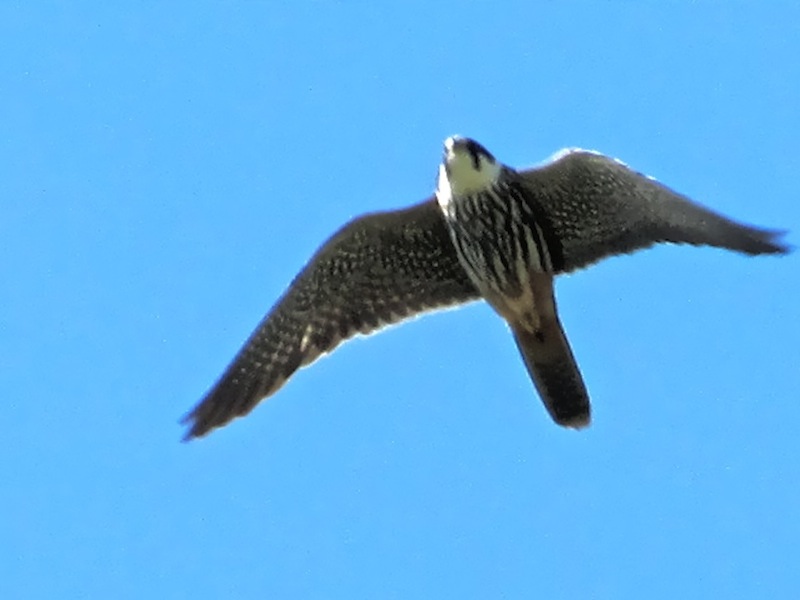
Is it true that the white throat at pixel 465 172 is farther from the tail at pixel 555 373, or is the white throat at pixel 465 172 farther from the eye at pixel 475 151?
the tail at pixel 555 373

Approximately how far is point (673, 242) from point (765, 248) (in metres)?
0.59

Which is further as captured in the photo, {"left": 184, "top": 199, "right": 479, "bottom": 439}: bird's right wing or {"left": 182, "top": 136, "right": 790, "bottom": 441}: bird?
{"left": 184, "top": 199, "right": 479, "bottom": 439}: bird's right wing

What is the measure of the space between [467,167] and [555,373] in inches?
53.3

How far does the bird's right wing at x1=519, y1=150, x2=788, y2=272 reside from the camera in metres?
10.1

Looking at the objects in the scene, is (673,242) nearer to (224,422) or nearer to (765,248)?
(765,248)

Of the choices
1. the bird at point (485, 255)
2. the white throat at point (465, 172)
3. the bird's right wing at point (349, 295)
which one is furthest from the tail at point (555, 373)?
the white throat at point (465, 172)

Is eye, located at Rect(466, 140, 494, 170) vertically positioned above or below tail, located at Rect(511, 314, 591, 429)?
above

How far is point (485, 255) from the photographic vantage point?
10273 millimetres

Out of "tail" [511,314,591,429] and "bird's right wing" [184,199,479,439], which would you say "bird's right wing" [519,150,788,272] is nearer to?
"tail" [511,314,591,429]

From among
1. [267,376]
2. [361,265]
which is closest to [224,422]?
[267,376]

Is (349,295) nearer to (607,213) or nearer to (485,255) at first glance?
(485,255)

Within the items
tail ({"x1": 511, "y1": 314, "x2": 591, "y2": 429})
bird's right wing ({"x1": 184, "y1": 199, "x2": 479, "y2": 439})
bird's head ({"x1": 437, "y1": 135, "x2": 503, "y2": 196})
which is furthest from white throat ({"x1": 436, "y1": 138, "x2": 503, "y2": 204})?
tail ({"x1": 511, "y1": 314, "x2": 591, "y2": 429})

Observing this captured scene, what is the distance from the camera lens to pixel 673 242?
33.2ft

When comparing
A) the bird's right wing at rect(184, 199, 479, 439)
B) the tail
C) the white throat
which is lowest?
the tail
